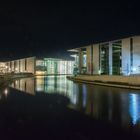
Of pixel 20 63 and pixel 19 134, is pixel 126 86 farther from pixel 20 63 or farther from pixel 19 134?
pixel 20 63

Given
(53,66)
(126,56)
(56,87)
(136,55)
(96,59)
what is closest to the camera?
(56,87)

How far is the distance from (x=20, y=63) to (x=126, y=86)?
11262cm

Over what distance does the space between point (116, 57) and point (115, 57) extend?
44 cm

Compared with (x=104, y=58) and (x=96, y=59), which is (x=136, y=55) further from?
(x=96, y=59)

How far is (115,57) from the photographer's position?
6338cm

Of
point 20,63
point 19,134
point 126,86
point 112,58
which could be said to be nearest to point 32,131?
point 19,134

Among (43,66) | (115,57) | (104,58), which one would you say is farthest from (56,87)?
(43,66)

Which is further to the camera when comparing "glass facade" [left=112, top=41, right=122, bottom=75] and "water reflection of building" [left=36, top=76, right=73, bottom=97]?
"glass facade" [left=112, top=41, right=122, bottom=75]

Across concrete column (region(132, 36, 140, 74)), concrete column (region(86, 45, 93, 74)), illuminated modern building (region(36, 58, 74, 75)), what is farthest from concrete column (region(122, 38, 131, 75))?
illuminated modern building (region(36, 58, 74, 75))

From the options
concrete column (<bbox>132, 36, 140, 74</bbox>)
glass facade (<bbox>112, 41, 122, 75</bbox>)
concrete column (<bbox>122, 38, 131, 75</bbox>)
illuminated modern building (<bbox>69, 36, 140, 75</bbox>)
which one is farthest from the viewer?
glass facade (<bbox>112, 41, 122, 75</bbox>)

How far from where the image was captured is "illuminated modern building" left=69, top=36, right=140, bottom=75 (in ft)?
180

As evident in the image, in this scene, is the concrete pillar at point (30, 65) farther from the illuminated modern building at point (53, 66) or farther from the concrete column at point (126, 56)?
the concrete column at point (126, 56)

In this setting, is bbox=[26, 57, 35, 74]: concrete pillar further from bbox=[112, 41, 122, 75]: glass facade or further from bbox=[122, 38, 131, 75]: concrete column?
bbox=[122, 38, 131, 75]: concrete column

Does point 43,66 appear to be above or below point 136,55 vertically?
below
